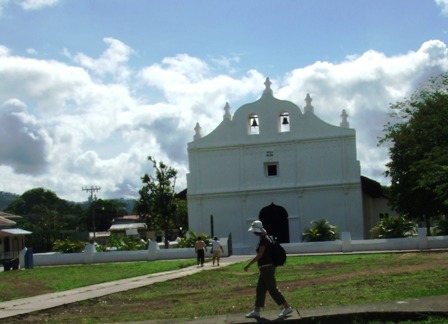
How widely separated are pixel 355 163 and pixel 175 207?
40.7ft

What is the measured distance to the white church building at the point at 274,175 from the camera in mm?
44625

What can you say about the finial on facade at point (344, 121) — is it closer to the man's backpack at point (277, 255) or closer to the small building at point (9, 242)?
the small building at point (9, 242)

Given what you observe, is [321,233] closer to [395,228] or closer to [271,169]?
[395,228]

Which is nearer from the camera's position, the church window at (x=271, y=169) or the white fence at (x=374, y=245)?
the white fence at (x=374, y=245)

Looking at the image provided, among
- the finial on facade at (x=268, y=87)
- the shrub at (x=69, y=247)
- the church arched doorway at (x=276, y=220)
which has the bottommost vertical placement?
the shrub at (x=69, y=247)

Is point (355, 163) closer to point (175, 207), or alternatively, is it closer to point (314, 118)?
point (314, 118)

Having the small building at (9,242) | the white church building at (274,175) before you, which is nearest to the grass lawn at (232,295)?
the white church building at (274,175)

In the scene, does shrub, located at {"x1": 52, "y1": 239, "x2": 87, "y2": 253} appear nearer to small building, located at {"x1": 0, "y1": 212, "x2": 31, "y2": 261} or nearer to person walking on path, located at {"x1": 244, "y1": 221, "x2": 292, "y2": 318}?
small building, located at {"x1": 0, "y1": 212, "x2": 31, "y2": 261}

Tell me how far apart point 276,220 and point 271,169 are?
3.46m

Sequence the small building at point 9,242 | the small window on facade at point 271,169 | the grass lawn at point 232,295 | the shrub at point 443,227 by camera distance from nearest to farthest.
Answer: the grass lawn at point 232,295
the shrub at point 443,227
the small window on facade at point 271,169
the small building at point 9,242

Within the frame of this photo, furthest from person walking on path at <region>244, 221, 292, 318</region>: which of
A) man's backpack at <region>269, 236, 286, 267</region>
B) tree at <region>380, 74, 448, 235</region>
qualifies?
tree at <region>380, 74, 448, 235</region>

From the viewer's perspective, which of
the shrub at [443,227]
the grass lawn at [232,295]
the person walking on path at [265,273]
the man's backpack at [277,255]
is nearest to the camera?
the person walking on path at [265,273]

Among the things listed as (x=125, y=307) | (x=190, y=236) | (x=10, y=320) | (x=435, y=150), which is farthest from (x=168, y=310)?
(x=190, y=236)

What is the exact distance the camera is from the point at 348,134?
4481 centimetres
